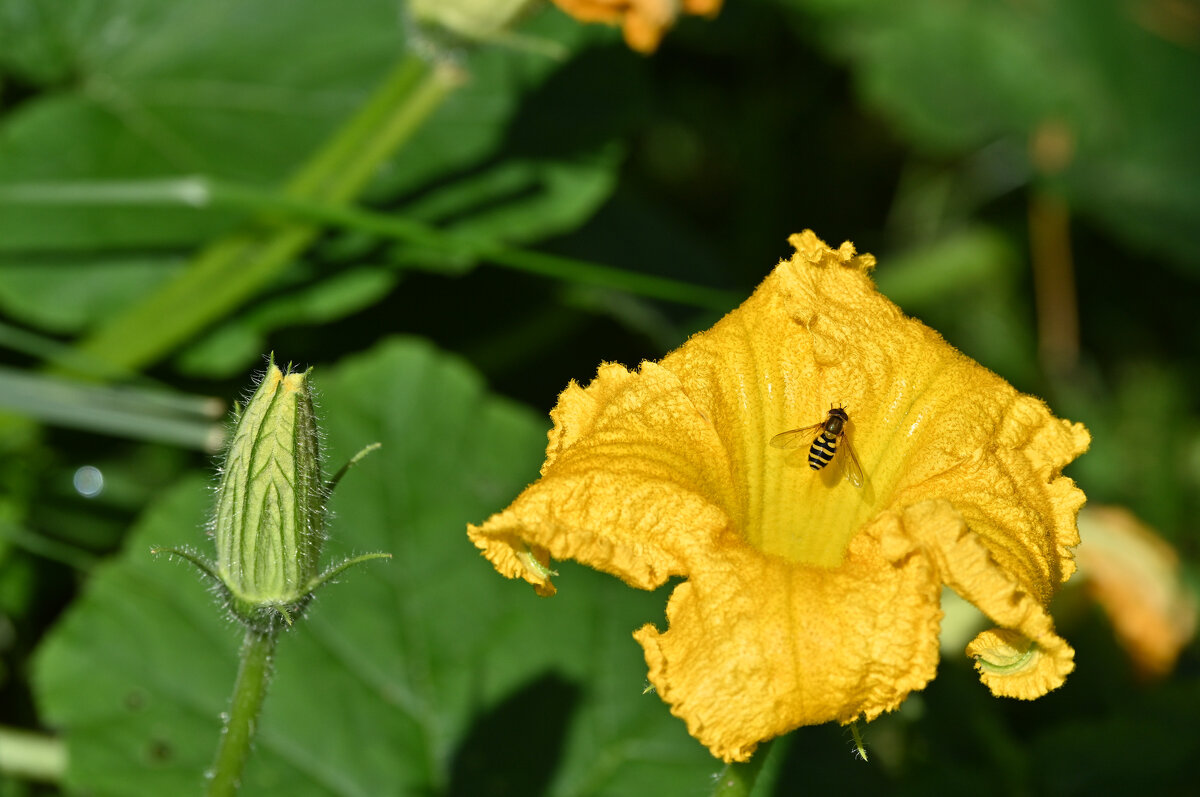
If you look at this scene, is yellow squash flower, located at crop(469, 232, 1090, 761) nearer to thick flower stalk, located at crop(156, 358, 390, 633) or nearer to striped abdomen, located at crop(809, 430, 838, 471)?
striped abdomen, located at crop(809, 430, 838, 471)

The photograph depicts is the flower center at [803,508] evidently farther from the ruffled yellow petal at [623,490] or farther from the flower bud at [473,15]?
the flower bud at [473,15]

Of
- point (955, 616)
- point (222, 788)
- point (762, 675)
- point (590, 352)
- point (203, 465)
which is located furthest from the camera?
point (590, 352)

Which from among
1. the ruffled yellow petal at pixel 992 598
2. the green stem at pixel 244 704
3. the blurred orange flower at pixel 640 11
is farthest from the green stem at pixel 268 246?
the ruffled yellow petal at pixel 992 598

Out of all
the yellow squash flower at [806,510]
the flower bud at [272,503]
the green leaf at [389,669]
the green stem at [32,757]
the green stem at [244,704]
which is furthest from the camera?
the green stem at [32,757]

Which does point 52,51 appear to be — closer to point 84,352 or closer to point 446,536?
point 84,352

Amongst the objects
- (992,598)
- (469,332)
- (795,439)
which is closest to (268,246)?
(469,332)

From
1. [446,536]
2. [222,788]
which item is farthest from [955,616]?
[222,788]
